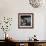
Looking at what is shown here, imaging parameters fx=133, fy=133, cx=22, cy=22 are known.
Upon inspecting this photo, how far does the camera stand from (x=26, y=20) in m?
4.22

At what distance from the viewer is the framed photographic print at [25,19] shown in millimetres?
4172

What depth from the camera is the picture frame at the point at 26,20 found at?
13.7 ft

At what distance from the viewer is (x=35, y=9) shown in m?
4.18

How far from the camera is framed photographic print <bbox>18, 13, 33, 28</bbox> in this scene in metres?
4.17

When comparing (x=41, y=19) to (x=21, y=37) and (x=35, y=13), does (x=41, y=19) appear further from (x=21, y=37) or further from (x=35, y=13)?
(x=21, y=37)

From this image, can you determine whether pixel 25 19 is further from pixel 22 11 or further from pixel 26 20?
pixel 22 11

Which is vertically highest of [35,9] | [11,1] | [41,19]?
[11,1]

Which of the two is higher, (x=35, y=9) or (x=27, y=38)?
(x=35, y=9)

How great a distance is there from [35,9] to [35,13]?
0.13 metres

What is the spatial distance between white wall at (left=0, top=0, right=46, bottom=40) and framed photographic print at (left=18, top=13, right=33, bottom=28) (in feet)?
0.31

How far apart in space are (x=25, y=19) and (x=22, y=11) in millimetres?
271

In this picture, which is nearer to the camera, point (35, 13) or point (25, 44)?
point (25, 44)

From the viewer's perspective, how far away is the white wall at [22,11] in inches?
→ 163

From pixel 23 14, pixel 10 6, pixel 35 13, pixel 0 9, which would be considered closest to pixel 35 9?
pixel 35 13
